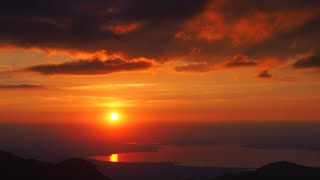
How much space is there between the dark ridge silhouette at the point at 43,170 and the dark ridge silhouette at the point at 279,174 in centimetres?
4397

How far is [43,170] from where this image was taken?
8694 centimetres

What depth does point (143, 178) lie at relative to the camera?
185000 mm

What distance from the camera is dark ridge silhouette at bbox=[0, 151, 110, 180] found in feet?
271

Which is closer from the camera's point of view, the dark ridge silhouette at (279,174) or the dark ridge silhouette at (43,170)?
the dark ridge silhouette at (43,170)

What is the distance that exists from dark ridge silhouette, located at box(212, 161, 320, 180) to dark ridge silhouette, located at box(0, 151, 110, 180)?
4397 centimetres

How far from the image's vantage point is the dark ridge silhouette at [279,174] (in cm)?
11906

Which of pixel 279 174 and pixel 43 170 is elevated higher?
pixel 43 170

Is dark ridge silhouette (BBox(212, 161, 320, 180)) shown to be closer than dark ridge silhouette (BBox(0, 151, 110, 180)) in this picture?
No

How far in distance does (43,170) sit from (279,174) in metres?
64.9

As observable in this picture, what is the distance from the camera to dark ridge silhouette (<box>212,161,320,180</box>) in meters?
119

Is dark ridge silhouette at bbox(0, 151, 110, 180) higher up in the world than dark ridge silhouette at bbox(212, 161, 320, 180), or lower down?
higher up

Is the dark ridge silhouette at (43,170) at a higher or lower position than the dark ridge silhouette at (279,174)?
higher

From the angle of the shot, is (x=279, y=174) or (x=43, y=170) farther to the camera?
(x=279, y=174)

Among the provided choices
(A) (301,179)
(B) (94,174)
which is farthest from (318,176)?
(B) (94,174)
